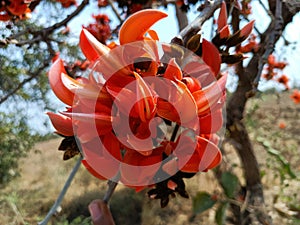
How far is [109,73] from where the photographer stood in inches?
12.8

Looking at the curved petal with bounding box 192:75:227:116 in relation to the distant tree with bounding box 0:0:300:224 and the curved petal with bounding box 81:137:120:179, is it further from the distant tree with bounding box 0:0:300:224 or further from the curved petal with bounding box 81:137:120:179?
the distant tree with bounding box 0:0:300:224

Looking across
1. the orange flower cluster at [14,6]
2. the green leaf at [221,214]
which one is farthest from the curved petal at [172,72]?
the green leaf at [221,214]

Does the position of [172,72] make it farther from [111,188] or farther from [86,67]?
[86,67]

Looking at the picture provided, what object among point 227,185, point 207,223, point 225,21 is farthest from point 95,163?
point 207,223

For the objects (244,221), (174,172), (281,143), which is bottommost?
(281,143)

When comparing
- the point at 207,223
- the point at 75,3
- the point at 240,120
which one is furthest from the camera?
the point at 207,223

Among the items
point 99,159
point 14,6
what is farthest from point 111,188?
point 14,6

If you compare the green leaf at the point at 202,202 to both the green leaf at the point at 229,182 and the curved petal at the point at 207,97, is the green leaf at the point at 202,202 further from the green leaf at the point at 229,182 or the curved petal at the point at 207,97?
the curved petal at the point at 207,97

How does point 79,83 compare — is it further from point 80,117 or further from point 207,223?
point 207,223

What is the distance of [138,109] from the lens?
306 millimetres

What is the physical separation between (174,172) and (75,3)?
2.12 meters

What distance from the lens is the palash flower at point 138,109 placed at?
Result: 31 cm

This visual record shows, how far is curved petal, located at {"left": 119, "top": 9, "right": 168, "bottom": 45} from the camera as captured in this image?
1.03ft

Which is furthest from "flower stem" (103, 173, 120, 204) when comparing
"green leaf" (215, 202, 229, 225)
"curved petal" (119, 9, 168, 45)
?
"green leaf" (215, 202, 229, 225)
